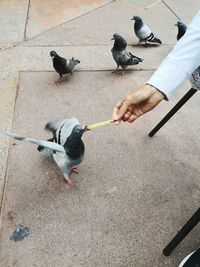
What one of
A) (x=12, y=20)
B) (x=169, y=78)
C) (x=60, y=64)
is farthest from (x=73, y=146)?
(x=12, y=20)

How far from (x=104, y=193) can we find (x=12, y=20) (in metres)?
4.10

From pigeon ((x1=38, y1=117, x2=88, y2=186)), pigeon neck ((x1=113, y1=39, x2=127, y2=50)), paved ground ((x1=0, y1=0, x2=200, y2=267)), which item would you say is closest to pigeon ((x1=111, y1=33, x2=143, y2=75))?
pigeon neck ((x1=113, y1=39, x2=127, y2=50))

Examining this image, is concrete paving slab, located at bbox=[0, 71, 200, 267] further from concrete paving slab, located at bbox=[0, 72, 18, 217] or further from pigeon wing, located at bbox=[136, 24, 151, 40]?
pigeon wing, located at bbox=[136, 24, 151, 40]

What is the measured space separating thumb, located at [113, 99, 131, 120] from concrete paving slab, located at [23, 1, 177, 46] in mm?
3507

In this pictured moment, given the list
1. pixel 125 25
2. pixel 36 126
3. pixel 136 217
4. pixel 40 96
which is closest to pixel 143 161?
pixel 136 217

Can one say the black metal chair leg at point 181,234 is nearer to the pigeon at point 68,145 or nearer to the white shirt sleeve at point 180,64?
the white shirt sleeve at point 180,64

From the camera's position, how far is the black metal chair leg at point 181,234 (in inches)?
90.7

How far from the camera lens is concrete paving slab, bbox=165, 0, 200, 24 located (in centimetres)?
618

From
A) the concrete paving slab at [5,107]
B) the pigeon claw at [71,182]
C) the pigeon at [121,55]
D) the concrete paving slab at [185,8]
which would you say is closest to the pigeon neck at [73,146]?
the pigeon claw at [71,182]

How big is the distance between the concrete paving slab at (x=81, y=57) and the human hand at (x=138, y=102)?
2.77m

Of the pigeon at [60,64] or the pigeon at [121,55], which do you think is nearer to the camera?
the pigeon at [60,64]

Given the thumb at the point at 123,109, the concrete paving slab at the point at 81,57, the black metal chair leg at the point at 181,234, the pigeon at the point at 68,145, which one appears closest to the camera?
the thumb at the point at 123,109

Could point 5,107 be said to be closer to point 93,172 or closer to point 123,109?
point 93,172

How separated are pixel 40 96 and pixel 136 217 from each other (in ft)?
6.69
